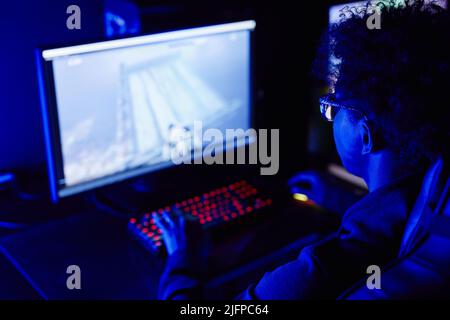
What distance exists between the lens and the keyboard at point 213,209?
4.03 ft

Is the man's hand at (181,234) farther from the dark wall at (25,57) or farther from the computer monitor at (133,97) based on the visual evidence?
the dark wall at (25,57)

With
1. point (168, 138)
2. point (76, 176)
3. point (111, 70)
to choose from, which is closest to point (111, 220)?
point (76, 176)

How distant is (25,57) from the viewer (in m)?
1.35

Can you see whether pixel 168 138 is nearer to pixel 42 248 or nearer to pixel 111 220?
pixel 111 220

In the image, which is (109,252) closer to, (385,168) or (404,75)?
(385,168)

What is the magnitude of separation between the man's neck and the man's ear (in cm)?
4

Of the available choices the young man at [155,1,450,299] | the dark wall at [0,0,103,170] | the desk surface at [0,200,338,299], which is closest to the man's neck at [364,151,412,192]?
the young man at [155,1,450,299]

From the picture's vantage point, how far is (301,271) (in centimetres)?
84

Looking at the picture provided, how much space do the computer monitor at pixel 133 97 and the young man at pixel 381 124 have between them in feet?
1.58

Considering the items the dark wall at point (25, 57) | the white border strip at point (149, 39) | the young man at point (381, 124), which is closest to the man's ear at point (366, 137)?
the young man at point (381, 124)

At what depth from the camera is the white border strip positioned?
1151 millimetres

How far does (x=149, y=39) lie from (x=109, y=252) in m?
0.49

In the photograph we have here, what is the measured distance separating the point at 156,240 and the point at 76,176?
247 mm

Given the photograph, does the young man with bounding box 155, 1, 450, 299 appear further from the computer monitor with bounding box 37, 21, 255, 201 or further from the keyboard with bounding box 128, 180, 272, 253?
the computer monitor with bounding box 37, 21, 255, 201
